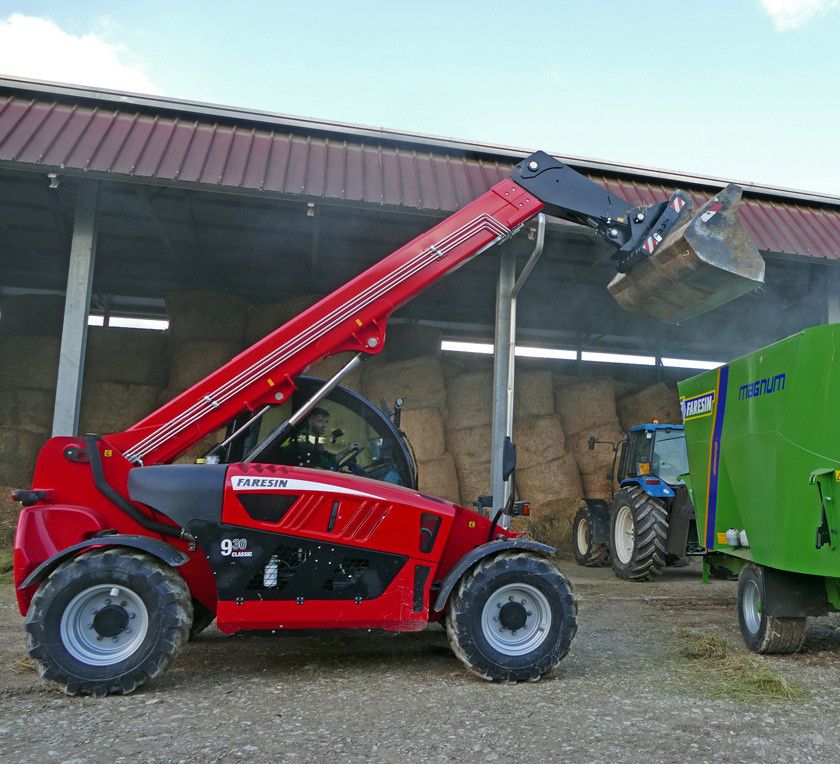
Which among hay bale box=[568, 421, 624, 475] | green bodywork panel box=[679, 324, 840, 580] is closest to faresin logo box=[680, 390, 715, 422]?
green bodywork panel box=[679, 324, 840, 580]

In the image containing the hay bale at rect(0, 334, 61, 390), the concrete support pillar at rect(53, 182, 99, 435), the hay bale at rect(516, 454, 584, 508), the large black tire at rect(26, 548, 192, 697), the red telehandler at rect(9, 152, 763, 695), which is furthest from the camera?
the hay bale at rect(516, 454, 584, 508)

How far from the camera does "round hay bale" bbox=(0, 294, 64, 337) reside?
10.4m

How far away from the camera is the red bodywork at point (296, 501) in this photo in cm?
408

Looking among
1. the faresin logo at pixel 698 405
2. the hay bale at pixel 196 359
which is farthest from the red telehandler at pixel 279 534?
the hay bale at pixel 196 359

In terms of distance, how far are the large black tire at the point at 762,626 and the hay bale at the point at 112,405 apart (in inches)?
295

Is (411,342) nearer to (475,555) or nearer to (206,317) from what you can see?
(206,317)

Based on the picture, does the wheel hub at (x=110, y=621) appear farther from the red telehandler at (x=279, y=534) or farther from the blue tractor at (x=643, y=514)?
the blue tractor at (x=643, y=514)

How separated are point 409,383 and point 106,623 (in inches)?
266

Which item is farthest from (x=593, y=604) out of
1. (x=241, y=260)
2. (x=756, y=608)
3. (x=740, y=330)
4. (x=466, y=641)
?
(x=740, y=330)

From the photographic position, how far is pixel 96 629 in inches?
151

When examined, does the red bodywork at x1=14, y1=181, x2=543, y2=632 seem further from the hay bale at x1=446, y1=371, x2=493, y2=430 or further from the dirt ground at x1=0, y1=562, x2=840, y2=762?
the hay bale at x1=446, y1=371, x2=493, y2=430

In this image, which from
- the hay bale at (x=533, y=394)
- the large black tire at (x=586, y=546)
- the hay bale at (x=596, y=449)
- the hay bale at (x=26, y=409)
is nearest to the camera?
the hay bale at (x=26, y=409)

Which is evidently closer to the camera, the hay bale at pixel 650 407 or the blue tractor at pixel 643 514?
the blue tractor at pixel 643 514

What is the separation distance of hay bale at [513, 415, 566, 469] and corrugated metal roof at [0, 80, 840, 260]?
345 centimetres
